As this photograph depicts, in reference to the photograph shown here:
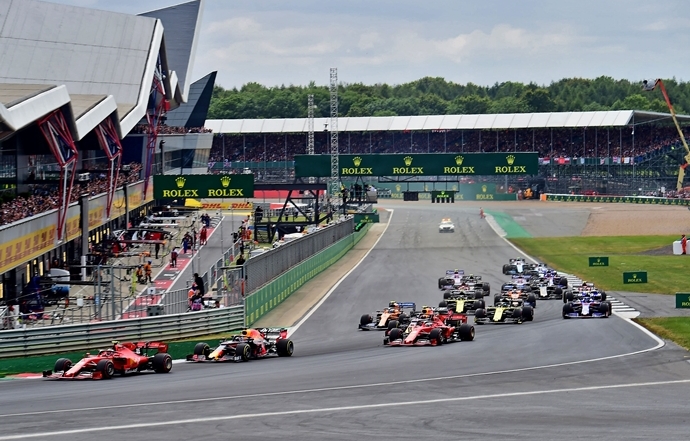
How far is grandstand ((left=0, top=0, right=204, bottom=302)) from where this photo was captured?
150ft

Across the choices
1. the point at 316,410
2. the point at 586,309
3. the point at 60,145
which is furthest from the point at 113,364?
the point at 60,145

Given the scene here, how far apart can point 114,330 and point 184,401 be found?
10.8 m

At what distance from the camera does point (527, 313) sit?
37.8 metres

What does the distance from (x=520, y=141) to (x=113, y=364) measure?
12782 cm

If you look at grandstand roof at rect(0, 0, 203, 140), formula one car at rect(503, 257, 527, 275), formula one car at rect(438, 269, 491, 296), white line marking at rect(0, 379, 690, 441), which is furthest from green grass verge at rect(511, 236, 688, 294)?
grandstand roof at rect(0, 0, 203, 140)

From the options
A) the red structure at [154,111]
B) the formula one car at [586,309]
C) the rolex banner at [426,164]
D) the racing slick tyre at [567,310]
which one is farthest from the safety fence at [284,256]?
the red structure at [154,111]

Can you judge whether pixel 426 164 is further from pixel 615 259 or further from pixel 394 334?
pixel 394 334

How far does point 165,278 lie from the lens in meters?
52.9

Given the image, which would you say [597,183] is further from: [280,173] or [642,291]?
[642,291]

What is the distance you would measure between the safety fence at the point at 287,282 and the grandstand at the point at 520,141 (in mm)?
69178

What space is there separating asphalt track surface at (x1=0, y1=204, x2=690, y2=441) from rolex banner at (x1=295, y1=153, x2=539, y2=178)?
1588 inches

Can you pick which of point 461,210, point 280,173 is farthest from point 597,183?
point 280,173

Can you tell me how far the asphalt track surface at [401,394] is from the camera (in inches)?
734

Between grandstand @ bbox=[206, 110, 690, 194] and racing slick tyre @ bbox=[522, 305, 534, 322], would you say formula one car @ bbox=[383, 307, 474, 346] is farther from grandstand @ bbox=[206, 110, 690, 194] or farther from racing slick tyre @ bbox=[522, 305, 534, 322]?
grandstand @ bbox=[206, 110, 690, 194]
